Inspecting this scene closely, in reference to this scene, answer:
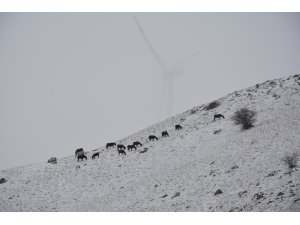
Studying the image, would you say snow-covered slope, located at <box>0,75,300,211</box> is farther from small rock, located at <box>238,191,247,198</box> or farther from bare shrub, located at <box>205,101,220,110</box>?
bare shrub, located at <box>205,101,220,110</box>

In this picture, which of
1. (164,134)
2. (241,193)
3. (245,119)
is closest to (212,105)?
(164,134)

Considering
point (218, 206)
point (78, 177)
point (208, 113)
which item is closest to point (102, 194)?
point (78, 177)

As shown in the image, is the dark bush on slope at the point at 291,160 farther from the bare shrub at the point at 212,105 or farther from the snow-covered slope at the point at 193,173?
the bare shrub at the point at 212,105

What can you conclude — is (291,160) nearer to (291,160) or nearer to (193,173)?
(291,160)

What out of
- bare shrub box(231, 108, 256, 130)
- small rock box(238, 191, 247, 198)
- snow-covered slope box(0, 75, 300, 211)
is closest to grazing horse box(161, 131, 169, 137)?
snow-covered slope box(0, 75, 300, 211)

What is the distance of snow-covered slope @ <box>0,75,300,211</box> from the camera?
976 inches

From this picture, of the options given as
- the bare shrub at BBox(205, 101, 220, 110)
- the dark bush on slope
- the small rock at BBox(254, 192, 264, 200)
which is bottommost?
the small rock at BBox(254, 192, 264, 200)

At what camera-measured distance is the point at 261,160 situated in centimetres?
2889

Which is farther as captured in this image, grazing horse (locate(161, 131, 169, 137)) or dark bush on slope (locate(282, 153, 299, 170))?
grazing horse (locate(161, 131, 169, 137))

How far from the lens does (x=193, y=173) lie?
31.8 m

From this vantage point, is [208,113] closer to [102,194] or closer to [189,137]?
[189,137]

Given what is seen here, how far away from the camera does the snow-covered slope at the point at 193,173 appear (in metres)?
24.8

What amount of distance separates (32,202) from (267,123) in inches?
933

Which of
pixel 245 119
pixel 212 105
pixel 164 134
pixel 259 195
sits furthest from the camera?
pixel 212 105
